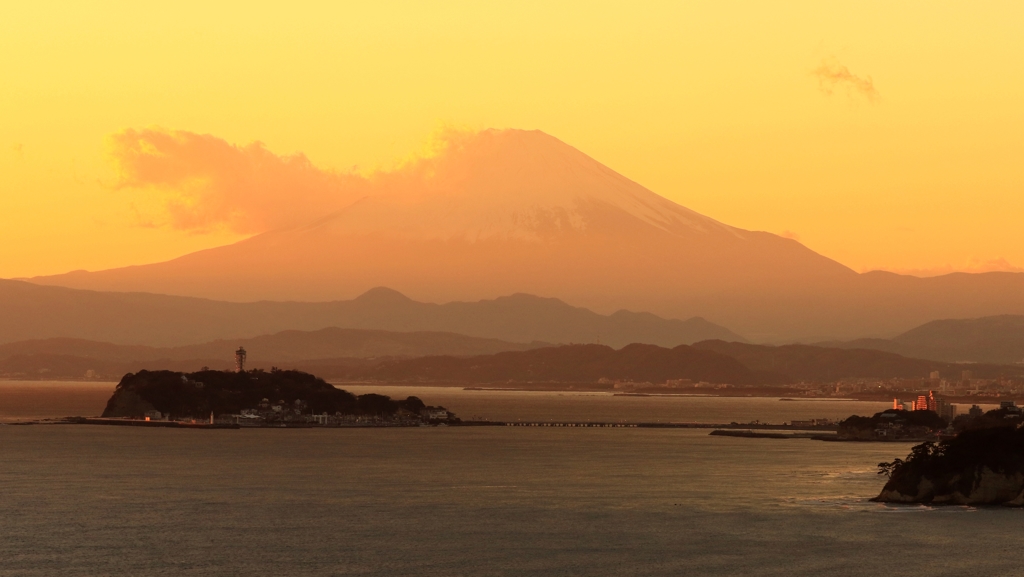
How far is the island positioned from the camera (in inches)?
3371

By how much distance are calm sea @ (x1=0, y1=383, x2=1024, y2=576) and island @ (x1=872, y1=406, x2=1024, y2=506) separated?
8.04 feet

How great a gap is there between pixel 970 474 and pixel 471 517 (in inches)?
1207

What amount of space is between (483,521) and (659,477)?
111 feet

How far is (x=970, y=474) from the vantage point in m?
86.4

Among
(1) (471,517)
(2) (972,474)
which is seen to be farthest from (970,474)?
(1) (471,517)

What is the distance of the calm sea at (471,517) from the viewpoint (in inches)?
2562

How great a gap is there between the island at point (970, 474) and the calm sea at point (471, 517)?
245 cm

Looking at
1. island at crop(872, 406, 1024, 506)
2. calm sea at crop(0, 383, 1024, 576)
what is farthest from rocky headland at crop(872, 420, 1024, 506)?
calm sea at crop(0, 383, 1024, 576)

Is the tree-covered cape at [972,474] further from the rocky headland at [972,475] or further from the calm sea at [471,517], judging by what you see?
the calm sea at [471,517]

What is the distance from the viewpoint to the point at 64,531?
74250mm

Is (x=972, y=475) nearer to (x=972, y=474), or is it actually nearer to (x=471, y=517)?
(x=972, y=474)

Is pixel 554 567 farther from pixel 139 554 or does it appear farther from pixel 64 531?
pixel 64 531

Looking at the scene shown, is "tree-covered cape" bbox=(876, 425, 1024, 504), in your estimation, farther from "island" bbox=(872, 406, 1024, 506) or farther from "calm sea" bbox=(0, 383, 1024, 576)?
"calm sea" bbox=(0, 383, 1024, 576)

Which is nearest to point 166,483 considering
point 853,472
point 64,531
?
point 64,531
